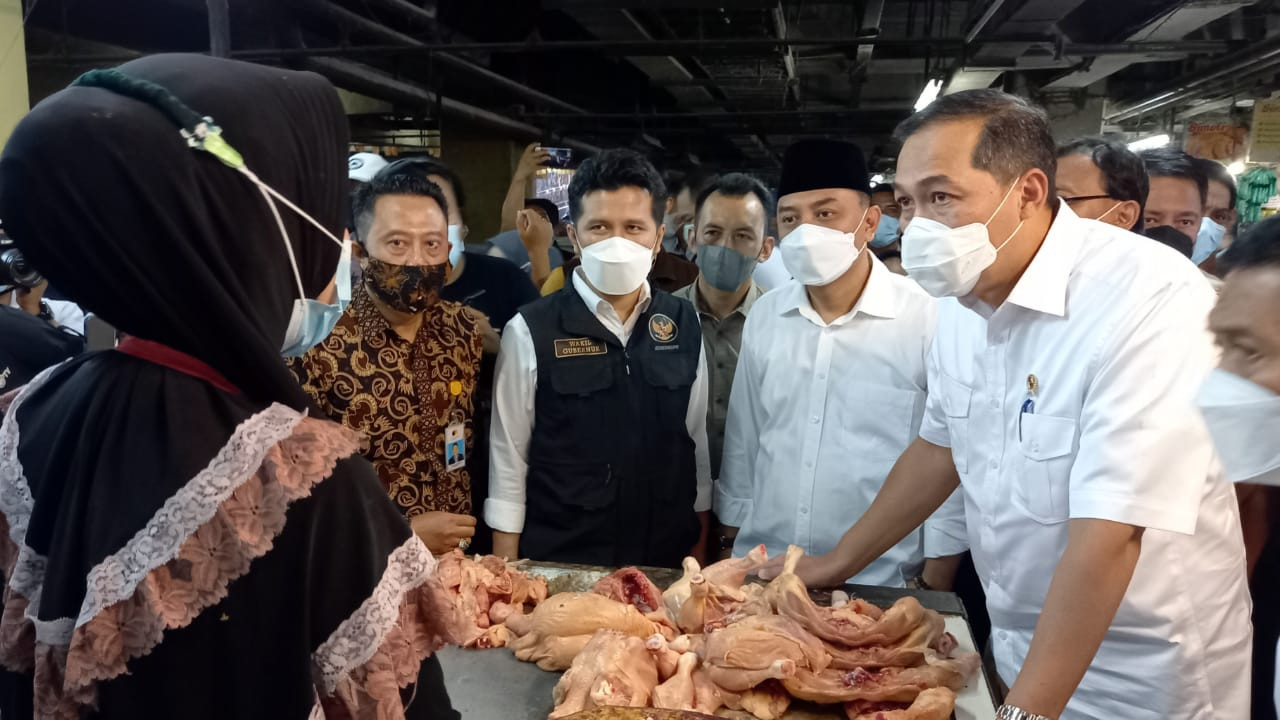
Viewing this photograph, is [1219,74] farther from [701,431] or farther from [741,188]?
[701,431]

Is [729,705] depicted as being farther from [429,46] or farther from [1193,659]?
[429,46]

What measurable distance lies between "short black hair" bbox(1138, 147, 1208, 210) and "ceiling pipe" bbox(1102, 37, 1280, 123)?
14.7 feet

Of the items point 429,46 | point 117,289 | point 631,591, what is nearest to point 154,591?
point 117,289

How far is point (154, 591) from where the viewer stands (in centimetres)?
105

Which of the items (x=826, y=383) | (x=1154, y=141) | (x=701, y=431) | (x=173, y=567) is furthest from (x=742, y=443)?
(x=1154, y=141)

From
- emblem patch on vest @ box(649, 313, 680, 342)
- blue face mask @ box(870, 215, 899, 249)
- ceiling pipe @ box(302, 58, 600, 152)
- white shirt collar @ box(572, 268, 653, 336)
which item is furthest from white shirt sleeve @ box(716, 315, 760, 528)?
ceiling pipe @ box(302, 58, 600, 152)

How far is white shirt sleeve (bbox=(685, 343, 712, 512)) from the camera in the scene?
9.89 ft

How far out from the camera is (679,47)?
27.2 ft

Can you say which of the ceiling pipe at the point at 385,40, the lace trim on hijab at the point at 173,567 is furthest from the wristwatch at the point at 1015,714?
the ceiling pipe at the point at 385,40

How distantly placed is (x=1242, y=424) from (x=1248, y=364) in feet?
0.33

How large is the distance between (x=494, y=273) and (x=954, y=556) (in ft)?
7.24

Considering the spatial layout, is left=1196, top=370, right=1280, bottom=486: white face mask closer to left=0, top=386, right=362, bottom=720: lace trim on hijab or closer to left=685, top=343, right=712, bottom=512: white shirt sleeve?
left=0, top=386, right=362, bottom=720: lace trim on hijab

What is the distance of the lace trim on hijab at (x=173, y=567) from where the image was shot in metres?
1.06

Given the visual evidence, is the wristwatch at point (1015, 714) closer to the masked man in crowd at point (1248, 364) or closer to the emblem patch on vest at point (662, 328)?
the masked man in crowd at point (1248, 364)
